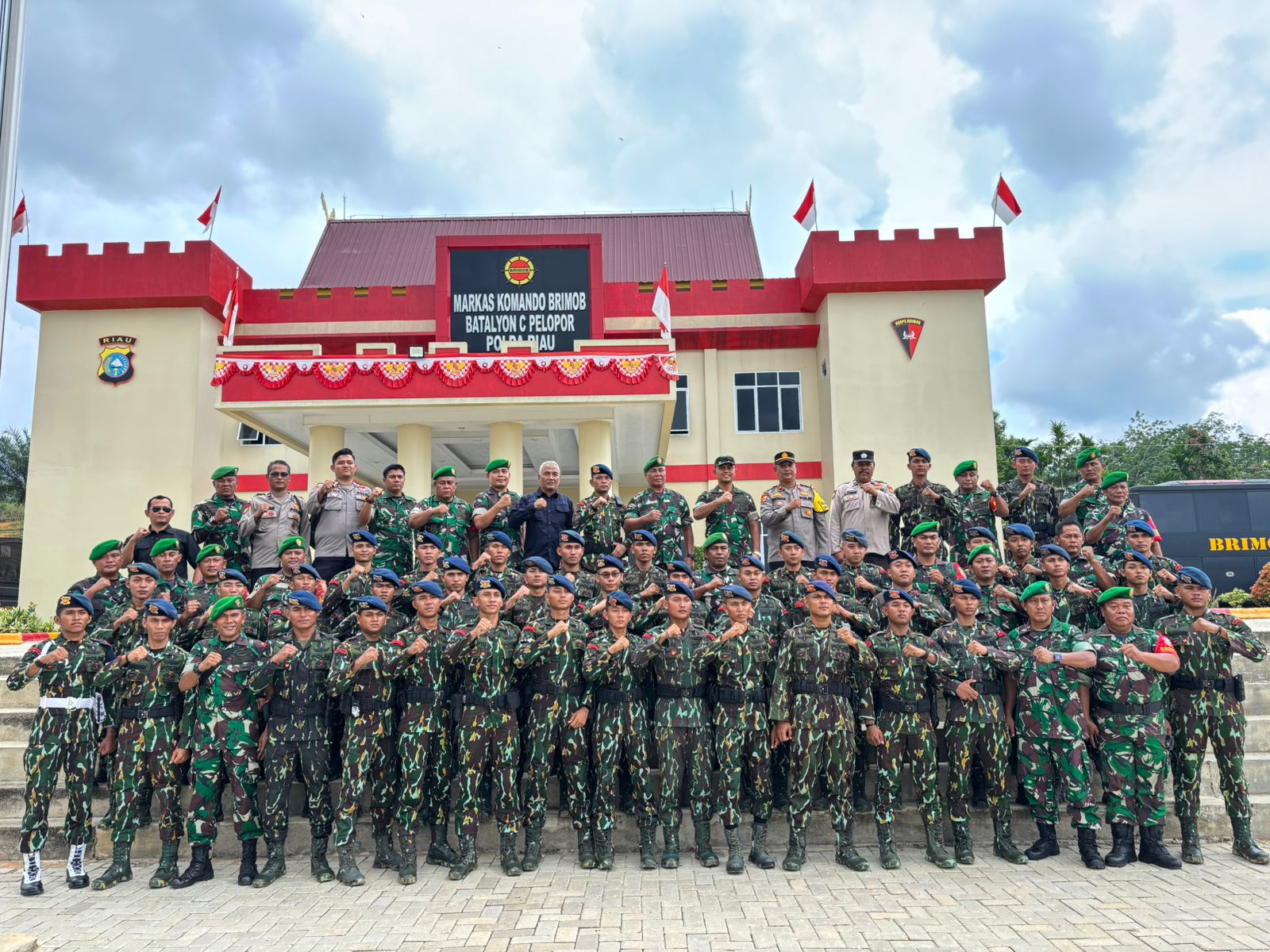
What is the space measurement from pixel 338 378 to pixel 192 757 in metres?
7.79

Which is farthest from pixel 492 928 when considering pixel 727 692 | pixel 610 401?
pixel 610 401

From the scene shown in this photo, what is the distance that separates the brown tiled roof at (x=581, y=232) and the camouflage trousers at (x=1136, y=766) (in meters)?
15.9

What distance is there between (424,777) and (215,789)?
1.28 m

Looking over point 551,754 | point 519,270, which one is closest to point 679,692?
point 551,754

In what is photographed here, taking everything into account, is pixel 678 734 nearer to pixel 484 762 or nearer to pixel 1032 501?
pixel 484 762

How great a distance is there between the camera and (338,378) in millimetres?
12258

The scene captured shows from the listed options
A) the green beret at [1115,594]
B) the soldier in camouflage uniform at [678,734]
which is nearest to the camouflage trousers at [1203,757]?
the green beret at [1115,594]

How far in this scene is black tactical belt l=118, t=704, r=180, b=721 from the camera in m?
5.36

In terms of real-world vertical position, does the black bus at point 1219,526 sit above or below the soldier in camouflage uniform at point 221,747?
above

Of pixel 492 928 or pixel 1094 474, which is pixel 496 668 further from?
pixel 1094 474

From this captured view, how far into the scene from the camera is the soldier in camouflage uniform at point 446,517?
23.2 ft

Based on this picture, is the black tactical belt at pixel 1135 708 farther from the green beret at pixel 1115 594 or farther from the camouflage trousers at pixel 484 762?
the camouflage trousers at pixel 484 762

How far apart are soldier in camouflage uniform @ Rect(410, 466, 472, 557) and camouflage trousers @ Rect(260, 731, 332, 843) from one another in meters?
2.05

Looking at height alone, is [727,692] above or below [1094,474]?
below
